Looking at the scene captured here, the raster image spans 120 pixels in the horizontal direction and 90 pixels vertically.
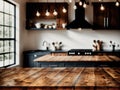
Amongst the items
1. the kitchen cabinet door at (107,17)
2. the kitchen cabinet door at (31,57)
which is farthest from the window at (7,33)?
the kitchen cabinet door at (107,17)

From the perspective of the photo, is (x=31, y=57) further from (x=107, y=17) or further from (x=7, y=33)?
A: (x=107, y=17)

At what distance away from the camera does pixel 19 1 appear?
8.61 m

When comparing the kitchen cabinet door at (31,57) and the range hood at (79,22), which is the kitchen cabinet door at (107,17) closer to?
the range hood at (79,22)

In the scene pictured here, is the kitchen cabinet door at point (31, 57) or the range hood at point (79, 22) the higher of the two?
the range hood at point (79, 22)

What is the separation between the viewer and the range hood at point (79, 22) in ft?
29.9

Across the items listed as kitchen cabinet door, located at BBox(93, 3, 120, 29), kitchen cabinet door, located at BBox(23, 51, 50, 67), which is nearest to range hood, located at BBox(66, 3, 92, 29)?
kitchen cabinet door, located at BBox(93, 3, 120, 29)

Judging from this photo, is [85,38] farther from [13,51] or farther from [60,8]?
[13,51]

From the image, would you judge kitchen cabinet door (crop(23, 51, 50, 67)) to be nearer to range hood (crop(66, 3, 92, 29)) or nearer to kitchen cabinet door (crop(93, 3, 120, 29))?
range hood (crop(66, 3, 92, 29))

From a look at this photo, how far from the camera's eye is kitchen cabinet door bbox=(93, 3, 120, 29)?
9.03 metres

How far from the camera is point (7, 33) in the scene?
791cm

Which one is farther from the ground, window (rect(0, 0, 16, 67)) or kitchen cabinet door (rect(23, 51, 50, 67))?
window (rect(0, 0, 16, 67))

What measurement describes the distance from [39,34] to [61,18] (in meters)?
1.07

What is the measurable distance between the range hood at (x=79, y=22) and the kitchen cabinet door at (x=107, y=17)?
0.36m

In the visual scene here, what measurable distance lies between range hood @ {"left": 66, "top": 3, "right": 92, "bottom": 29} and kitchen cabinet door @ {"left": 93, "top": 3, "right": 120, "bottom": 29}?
361 mm
